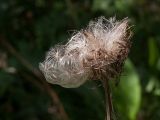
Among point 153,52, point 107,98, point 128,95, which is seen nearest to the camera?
point 107,98

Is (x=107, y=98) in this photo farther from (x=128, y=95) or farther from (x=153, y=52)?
(x=153, y=52)

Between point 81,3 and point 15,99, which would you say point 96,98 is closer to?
point 15,99

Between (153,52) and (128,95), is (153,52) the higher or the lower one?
the higher one

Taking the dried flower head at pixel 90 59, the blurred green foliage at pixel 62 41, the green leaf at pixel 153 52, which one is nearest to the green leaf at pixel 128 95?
the blurred green foliage at pixel 62 41

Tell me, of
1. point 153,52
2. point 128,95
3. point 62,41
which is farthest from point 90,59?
point 153,52

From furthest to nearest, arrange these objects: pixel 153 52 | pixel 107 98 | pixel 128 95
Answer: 1. pixel 153 52
2. pixel 128 95
3. pixel 107 98

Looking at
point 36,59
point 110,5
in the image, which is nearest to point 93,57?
point 36,59

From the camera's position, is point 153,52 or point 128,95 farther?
point 153,52

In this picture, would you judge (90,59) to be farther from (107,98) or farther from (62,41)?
(62,41)
